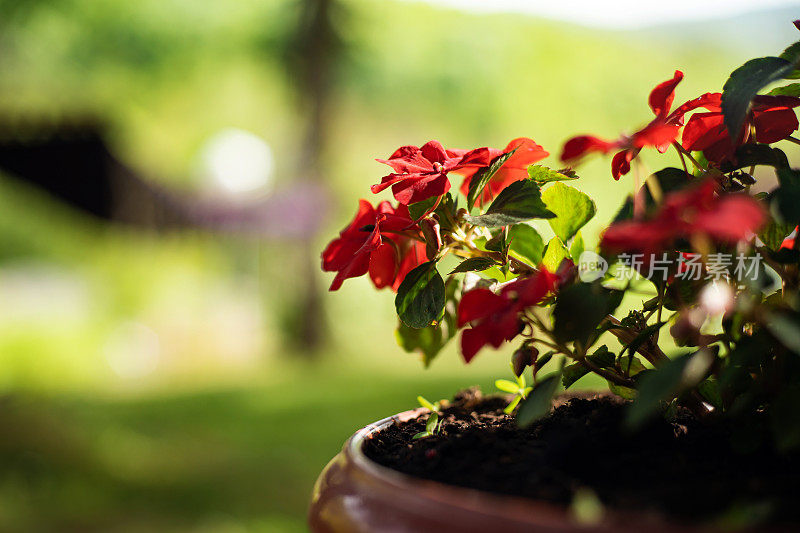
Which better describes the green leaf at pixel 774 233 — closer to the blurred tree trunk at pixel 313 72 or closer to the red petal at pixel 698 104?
the red petal at pixel 698 104

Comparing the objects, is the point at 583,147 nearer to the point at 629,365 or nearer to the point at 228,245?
the point at 629,365

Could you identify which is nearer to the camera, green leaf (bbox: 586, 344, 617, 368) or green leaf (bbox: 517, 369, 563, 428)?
green leaf (bbox: 517, 369, 563, 428)

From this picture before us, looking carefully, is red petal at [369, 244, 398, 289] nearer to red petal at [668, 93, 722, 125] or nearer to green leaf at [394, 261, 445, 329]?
green leaf at [394, 261, 445, 329]

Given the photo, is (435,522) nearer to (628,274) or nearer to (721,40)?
(628,274)

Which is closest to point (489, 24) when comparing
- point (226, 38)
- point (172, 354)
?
point (226, 38)

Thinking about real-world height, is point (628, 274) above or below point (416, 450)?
above

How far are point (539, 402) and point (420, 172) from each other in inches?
5.9

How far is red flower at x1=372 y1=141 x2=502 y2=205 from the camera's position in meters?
0.39

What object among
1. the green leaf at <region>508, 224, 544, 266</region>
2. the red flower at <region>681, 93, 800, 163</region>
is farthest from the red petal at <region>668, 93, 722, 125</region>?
the green leaf at <region>508, 224, 544, 266</region>

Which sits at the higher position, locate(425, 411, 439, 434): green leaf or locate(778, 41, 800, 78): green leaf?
locate(778, 41, 800, 78): green leaf

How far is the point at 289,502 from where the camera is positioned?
2279 millimetres

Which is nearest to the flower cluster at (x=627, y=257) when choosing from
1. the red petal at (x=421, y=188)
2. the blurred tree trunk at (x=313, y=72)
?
the red petal at (x=421, y=188)

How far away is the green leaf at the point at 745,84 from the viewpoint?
1.13 feet

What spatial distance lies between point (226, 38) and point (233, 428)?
8577 mm
